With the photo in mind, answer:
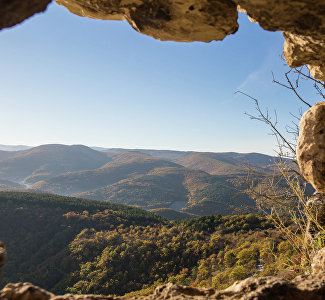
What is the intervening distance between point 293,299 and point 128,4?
12.0 ft

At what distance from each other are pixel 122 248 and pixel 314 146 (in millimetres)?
26520

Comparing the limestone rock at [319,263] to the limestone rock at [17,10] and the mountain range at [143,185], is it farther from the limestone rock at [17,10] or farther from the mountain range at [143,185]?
the mountain range at [143,185]

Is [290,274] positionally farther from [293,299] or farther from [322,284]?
[293,299]

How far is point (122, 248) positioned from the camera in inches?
1008

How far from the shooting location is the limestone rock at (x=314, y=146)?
3.04 meters

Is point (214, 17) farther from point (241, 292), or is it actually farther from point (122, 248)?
point (122, 248)

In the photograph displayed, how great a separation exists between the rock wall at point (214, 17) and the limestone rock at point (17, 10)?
0.04 m

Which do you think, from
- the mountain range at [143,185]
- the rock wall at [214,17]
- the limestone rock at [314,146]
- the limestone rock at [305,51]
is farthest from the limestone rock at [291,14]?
the mountain range at [143,185]

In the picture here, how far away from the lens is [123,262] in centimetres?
2303

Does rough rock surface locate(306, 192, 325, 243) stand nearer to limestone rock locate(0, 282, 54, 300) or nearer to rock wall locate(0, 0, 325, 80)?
rock wall locate(0, 0, 325, 80)

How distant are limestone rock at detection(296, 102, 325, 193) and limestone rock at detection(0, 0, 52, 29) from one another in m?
3.67

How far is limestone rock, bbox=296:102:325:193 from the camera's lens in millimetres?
3035

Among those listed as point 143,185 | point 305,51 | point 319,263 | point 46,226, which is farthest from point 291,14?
point 143,185

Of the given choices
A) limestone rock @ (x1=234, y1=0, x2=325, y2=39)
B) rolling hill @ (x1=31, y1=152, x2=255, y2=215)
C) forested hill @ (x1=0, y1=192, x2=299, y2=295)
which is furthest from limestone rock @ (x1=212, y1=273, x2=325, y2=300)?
rolling hill @ (x1=31, y1=152, x2=255, y2=215)
